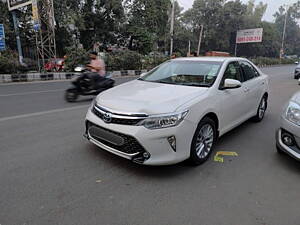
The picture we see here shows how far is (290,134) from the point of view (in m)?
3.11

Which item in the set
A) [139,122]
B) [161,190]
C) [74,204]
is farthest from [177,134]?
[74,204]

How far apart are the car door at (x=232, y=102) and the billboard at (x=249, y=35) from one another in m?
46.1

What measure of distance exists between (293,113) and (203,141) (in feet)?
4.12

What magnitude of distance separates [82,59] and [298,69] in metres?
15.1

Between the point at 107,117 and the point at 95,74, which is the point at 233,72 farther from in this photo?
the point at 95,74

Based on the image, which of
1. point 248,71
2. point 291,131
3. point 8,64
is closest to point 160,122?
point 291,131

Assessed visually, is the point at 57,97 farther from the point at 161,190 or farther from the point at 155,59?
the point at 155,59

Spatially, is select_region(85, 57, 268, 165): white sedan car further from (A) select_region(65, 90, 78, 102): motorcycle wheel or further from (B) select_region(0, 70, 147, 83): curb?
(B) select_region(0, 70, 147, 83): curb

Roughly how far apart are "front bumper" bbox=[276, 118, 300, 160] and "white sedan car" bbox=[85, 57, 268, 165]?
0.80 m

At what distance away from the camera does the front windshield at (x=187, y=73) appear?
367 centimetres

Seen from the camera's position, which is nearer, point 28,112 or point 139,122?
point 139,122

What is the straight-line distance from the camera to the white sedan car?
272 centimetres

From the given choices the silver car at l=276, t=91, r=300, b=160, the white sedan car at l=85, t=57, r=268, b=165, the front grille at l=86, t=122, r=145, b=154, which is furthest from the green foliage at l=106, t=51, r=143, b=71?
the silver car at l=276, t=91, r=300, b=160

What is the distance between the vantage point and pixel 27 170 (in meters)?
2.97
